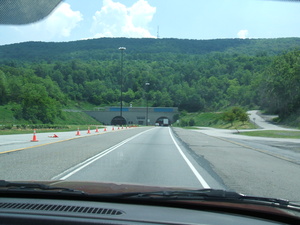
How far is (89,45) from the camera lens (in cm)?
13725

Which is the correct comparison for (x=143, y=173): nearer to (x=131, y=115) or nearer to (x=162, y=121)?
(x=131, y=115)

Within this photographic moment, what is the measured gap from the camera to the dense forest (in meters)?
70.6

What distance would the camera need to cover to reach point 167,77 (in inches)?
7146

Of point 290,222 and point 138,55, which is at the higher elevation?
point 138,55

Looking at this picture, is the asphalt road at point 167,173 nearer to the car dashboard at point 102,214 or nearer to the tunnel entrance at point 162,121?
the car dashboard at point 102,214

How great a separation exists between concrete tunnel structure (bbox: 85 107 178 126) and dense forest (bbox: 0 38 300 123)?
484 inches

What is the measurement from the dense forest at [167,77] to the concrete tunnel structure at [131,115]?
1230 centimetres

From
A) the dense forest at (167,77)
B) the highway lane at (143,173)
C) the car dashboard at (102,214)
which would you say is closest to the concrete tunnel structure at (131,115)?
the dense forest at (167,77)

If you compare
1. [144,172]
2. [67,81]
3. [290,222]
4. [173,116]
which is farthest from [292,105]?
[290,222]

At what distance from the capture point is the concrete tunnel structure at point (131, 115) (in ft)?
390

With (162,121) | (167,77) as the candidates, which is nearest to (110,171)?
(162,121)

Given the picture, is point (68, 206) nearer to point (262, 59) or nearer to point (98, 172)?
point (98, 172)

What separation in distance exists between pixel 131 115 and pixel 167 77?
189 feet

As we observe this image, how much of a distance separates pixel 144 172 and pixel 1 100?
211ft
